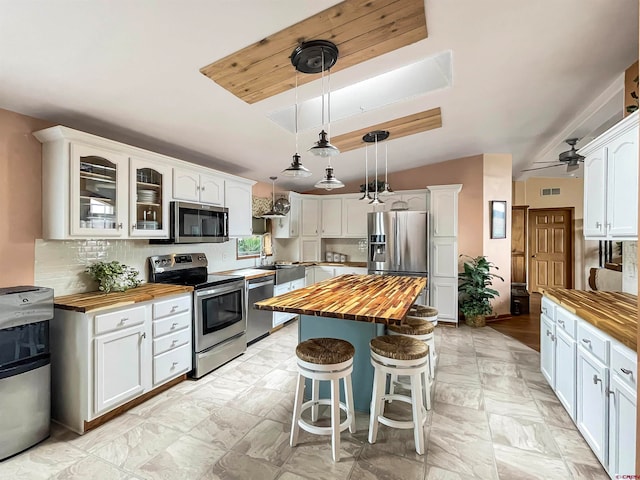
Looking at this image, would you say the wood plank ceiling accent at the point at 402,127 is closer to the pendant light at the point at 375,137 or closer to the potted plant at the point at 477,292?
the pendant light at the point at 375,137

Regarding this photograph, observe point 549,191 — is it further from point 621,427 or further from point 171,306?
point 171,306

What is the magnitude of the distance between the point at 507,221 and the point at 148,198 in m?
5.22

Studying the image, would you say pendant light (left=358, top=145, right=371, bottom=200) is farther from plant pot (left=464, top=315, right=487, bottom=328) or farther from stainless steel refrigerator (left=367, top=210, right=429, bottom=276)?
plant pot (left=464, top=315, right=487, bottom=328)

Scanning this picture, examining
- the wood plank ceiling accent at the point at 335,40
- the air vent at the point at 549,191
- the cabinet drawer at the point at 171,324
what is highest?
the wood plank ceiling accent at the point at 335,40

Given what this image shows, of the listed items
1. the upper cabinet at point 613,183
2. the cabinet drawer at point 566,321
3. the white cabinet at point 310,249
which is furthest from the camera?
the white cabinet at point 310,249

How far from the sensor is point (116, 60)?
186 cm

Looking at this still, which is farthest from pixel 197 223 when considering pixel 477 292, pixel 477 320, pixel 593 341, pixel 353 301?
pixel 477 320

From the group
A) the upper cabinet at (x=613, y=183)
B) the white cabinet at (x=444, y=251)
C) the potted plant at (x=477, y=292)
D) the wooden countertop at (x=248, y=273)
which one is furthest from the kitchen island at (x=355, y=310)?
the potted plant at (x=477, y=292)

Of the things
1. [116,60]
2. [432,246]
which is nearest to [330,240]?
[432,246]

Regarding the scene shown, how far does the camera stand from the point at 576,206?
6.61m

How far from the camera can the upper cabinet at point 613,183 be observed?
1938mm

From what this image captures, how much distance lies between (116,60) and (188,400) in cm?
259

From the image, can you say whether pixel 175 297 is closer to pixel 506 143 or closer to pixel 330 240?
pixel 330 240

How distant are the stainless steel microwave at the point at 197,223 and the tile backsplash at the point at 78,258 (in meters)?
0.26
